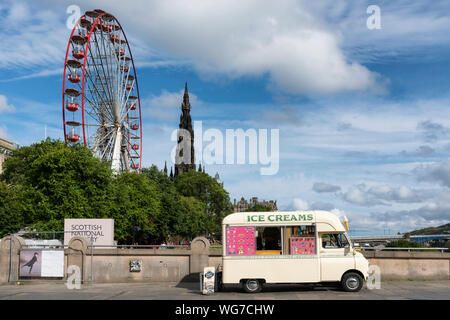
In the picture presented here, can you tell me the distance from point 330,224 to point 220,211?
96103 millimetres

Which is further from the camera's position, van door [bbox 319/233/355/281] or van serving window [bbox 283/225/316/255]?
van serving window [bbox 283/225/316/255]

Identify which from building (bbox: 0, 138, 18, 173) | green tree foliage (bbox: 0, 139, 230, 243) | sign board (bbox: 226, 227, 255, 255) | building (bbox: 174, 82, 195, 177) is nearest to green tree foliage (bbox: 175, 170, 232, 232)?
green tree foliage (bbox: 0, 139, 230, 243)

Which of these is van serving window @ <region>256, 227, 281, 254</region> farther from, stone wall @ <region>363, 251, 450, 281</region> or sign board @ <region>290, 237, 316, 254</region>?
stone wall @ <region>363, 251, 450, 281</region>

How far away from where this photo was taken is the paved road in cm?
1869

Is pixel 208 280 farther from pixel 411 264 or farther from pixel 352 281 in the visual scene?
pixel 411 264

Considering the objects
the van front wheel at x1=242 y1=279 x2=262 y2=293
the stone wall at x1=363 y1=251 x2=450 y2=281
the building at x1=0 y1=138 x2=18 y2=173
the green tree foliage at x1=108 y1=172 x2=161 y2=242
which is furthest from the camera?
the building at x1=0 y1=138 x2=18 y2=173

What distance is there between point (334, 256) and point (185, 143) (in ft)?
529

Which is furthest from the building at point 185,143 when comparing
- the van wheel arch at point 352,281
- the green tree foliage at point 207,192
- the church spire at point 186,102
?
the van wheel arch at point 352,281

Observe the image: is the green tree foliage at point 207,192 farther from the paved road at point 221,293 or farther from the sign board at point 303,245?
the sign board at point 303,245

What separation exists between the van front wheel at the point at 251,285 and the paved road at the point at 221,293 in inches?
11.1

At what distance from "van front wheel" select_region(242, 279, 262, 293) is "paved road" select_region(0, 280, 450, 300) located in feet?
0.93

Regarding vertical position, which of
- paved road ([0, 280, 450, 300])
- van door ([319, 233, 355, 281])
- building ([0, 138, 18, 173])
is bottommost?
paved road ([0, 280, 450, 300])

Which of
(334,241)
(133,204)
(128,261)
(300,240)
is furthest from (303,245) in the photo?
(133,204)
